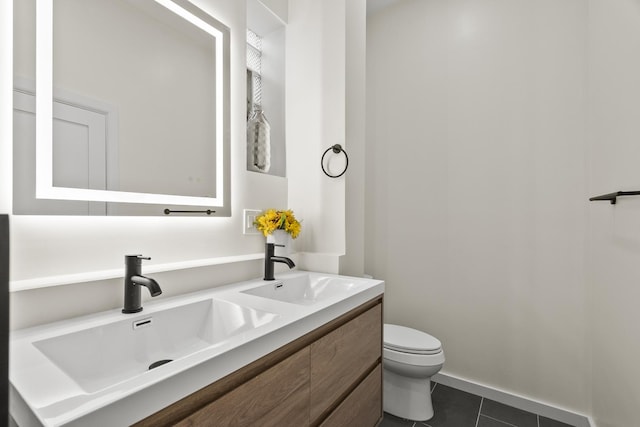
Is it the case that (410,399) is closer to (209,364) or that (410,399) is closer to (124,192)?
(209,364)

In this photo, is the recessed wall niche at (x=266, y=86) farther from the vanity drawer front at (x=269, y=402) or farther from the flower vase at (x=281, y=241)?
the vanity drawer front at (x=269, y=402)

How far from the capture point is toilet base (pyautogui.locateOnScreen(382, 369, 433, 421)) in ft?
5.69

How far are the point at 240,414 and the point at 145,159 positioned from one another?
0.90 meters

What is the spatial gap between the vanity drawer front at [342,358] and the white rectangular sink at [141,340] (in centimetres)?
22

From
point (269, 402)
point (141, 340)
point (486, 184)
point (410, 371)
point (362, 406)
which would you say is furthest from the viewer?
point (486, 184)

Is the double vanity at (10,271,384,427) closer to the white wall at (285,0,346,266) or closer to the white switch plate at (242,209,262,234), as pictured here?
the white switch plate at (242,209,262,234)

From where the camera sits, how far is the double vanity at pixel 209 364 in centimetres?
49

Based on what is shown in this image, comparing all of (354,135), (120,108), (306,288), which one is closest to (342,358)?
(306,288)

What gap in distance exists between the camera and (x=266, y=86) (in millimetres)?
A: 1761

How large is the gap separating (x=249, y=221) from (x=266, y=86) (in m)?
0.81

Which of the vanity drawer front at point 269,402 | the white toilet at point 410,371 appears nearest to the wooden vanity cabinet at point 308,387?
the vanity drawer front at point 269,402

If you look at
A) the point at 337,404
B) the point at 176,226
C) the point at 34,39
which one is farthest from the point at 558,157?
the point at 34,39

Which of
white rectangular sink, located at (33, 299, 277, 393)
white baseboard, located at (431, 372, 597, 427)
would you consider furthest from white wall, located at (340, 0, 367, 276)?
white baseboard, located at (431, 372, 597, 427)

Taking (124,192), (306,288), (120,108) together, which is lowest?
(306,288)
